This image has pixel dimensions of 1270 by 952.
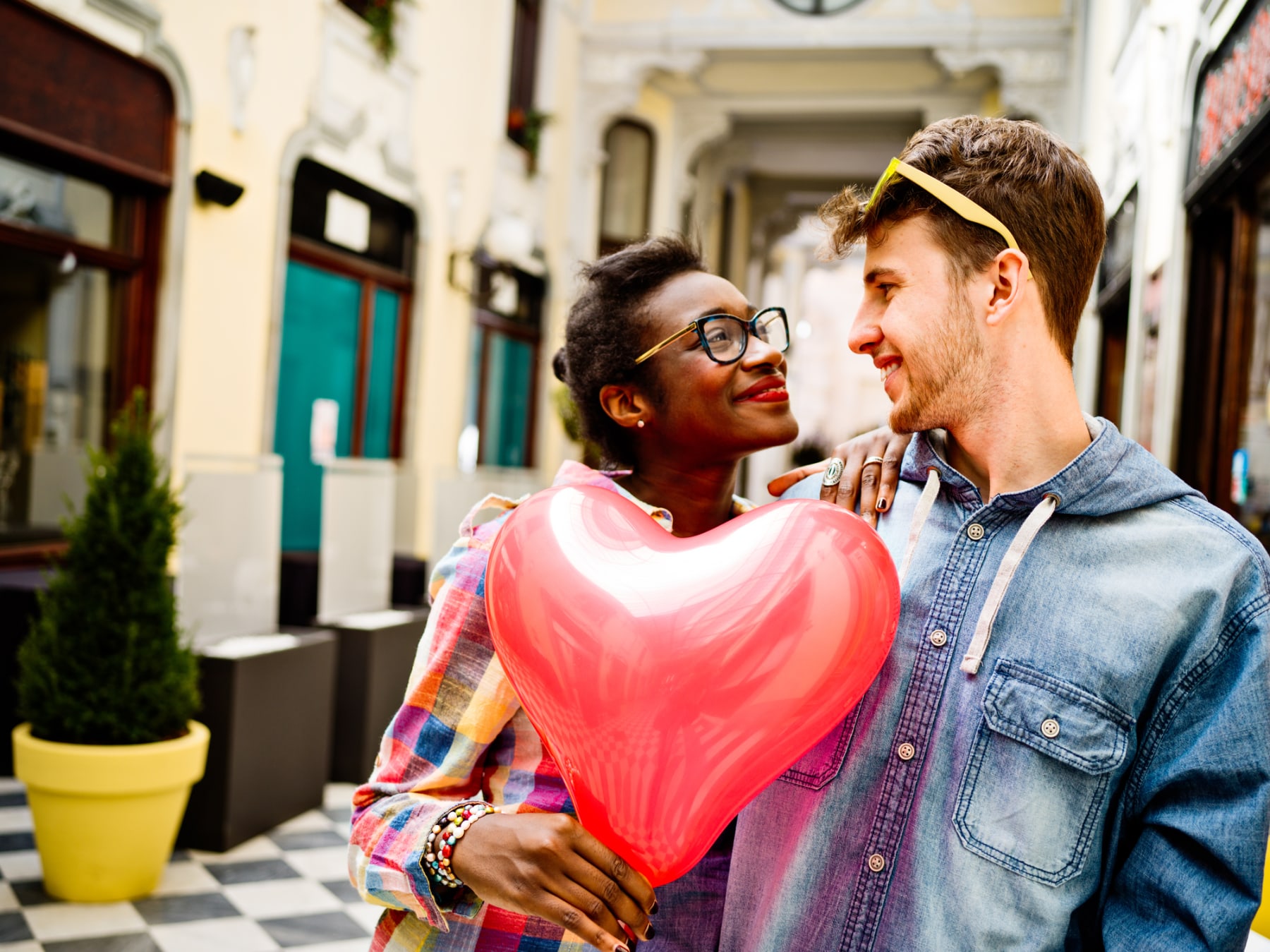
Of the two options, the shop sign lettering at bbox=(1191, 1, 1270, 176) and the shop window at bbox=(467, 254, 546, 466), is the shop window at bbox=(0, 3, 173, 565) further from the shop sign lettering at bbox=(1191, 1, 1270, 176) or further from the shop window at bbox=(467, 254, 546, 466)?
the shop sign lettering at bbox=(1191, 1, 1270, 176)

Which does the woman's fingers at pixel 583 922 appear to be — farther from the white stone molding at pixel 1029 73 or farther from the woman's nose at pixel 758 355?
the white stone molding at pixel 1029 73

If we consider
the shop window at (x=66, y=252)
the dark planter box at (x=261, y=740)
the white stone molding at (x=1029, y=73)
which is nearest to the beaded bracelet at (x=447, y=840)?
the dark planter box at (x=261, y=740)

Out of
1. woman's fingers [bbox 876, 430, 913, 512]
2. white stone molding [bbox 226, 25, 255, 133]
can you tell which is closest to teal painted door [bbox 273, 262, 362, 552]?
white stone molding [bbox 226, 25, 255, 133]

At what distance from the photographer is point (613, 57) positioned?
10773 mm

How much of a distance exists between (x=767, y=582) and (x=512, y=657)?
0.29 m

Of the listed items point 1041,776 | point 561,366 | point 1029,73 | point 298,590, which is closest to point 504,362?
point 298,590

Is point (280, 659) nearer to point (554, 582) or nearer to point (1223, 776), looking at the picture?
point (554, 582)

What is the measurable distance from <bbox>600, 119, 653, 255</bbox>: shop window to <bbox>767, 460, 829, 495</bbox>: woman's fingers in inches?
392

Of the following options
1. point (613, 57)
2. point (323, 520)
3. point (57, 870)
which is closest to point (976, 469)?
point (57, 870)

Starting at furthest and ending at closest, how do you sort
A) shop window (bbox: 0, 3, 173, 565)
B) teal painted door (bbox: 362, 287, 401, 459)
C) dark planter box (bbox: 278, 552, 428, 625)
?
teal painted door (bbox: 362, 287, 401, 459) → dark planter box (bbox: 278, 552, 428, 625) → shop window (bbox: 0, 3, 173, 565)

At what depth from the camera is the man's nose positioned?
1.23 meters

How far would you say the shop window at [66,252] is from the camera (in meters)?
4.86

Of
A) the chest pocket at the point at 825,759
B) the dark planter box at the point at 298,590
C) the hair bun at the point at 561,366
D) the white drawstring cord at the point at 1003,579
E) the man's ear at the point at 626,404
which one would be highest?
the hair bun at the point at 561,366

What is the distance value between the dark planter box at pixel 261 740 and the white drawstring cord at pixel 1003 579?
3.21 metres
